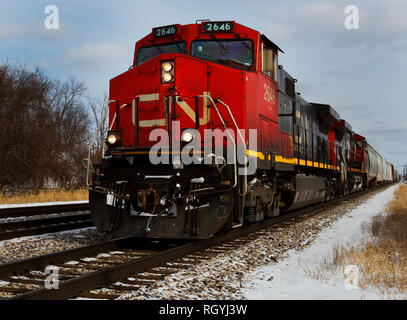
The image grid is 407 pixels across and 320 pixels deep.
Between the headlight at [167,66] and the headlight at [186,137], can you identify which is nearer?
the headlight at [186,137]

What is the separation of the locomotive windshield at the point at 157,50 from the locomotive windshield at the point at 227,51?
1.03ft

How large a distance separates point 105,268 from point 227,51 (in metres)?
4.55

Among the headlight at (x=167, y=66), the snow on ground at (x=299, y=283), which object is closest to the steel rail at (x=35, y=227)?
the headlight at (x=167, y=66)

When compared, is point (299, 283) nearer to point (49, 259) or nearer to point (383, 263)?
point (383, 263)

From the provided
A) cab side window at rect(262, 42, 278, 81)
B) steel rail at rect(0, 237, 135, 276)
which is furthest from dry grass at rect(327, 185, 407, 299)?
cab side window at rect(262, 42, 278, 81)

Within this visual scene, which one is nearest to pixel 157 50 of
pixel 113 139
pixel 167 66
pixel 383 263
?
pixel 167 66

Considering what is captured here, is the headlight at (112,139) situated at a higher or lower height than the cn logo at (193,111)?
lower

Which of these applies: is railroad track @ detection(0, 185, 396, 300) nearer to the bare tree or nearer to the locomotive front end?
the locomotive front end

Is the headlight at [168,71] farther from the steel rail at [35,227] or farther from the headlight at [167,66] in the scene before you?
the steel rail at [35,227]

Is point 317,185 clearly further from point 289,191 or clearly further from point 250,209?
point 250,209

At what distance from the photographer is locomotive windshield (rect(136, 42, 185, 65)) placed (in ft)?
25.4

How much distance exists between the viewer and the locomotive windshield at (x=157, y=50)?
7738 mm
